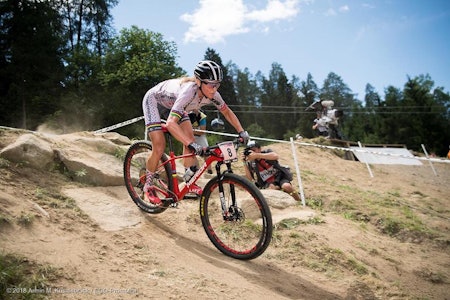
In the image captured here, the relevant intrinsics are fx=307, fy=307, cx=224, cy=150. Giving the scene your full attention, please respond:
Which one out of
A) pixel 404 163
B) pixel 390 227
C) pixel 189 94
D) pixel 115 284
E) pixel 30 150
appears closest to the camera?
pixel 115 284

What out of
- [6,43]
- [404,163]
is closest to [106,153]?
[404,163]

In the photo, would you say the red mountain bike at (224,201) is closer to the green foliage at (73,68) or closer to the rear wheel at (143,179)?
the rear wheel at (143,179)

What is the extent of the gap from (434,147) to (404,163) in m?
41.5

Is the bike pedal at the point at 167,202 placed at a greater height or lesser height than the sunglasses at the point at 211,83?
lesser

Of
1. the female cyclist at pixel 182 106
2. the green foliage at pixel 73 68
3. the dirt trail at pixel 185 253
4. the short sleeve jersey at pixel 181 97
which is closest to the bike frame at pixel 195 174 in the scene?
the female cyclist at pixel 182 106

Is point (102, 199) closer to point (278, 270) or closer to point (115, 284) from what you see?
point (115, 284)

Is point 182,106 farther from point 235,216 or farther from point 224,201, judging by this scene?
point 235,216

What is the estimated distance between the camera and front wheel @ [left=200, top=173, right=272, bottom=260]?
3.75m

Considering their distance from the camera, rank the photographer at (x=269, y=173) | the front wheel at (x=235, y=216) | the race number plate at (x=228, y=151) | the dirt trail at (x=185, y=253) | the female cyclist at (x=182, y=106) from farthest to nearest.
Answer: the photographer at (x=269, y=173), the female cyclist at (x=182, y=106), the race number plate at (x=228, y=151), the front wheel at (x=235, y=216), the dirt trail at (x=185, y=253)

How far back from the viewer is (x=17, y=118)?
2855 cm

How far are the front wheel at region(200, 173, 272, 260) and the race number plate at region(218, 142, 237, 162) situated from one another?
220mm

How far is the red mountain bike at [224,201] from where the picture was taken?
3.85 meters

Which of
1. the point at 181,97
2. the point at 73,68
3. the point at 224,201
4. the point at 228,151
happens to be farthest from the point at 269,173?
the point at 73,68

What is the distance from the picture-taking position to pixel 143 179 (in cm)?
514
